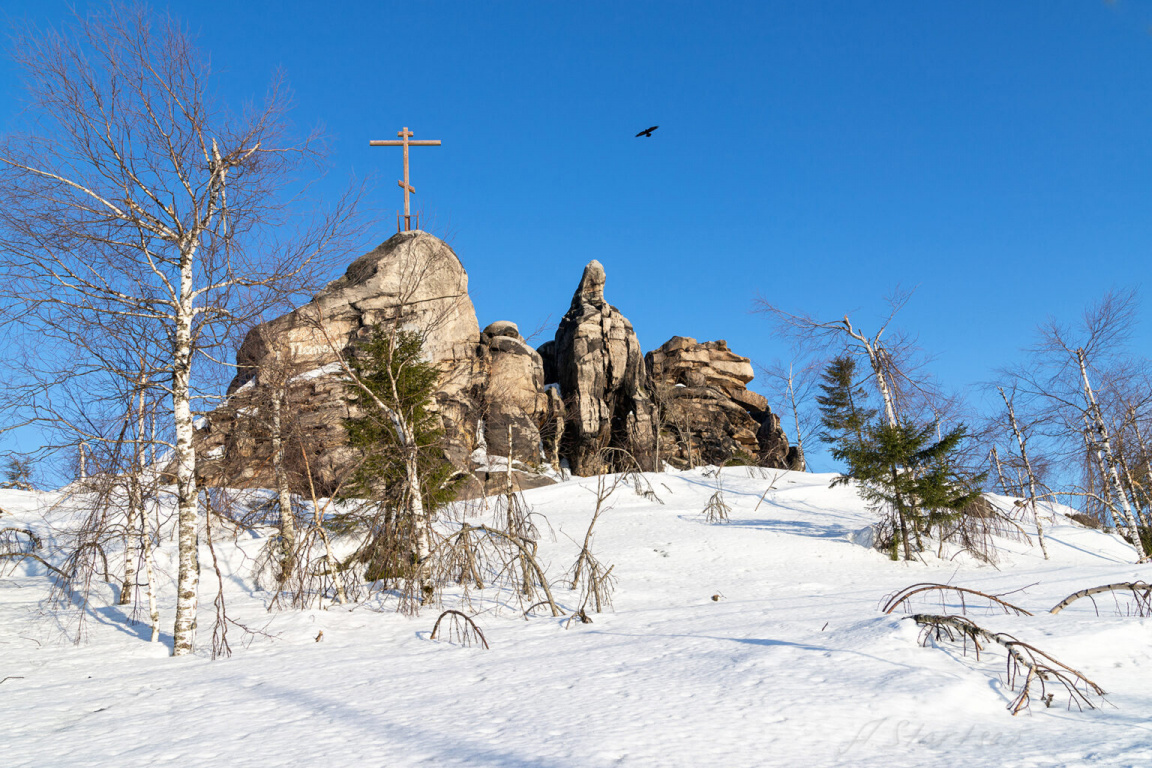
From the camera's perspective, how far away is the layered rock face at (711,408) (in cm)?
4097

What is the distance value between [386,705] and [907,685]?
378cm

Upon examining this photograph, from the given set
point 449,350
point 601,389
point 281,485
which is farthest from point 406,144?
point 281,485

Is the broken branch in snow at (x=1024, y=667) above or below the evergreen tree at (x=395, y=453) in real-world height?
below

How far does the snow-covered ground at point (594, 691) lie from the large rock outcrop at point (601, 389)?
2662 cm

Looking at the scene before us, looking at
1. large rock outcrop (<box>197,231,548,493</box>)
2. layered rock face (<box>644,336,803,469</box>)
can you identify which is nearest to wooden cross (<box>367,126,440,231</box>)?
large rock outcrop (<box>197,231,548,493</box>)

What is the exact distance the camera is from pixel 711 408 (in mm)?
42375

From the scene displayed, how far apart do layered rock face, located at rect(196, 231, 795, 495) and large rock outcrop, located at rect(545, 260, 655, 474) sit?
3.2 inches

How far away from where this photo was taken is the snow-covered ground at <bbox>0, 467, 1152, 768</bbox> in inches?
151

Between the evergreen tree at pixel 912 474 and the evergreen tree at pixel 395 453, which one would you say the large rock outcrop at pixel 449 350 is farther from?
the evergreen tree at pixel 912 474

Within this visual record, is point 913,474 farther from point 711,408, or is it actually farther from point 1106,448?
point 711,408

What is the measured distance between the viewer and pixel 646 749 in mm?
3857

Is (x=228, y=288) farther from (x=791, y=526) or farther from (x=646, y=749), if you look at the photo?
(x=791, y=526)

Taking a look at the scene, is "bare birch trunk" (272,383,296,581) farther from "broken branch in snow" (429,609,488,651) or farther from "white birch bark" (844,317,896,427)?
"white birch bark" (844,317,896,427)

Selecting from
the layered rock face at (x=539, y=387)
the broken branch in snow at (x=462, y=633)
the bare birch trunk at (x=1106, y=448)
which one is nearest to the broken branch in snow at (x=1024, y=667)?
the broken branch in snow at (x=462, y=633)
